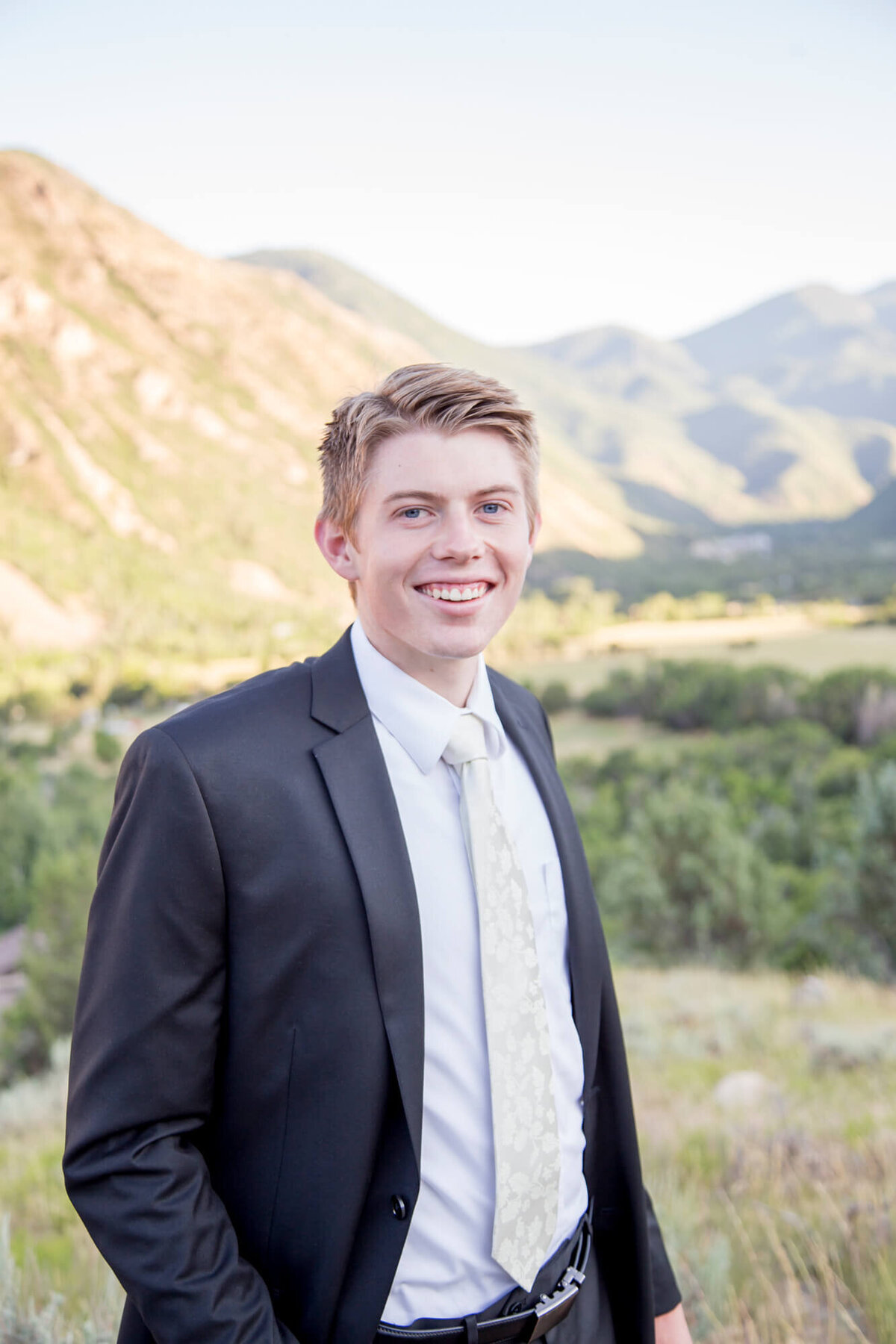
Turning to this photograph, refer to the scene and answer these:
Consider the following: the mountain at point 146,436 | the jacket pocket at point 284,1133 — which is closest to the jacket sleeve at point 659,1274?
the jacket pocket at point 284,1133

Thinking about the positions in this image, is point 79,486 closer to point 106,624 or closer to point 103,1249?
point 106,624

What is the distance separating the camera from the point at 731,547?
449 ft

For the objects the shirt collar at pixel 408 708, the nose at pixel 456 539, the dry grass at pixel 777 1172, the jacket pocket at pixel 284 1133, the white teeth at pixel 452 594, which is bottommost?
the dry grass at pixel 777 1172

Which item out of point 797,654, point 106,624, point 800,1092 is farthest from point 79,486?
point 800,1092

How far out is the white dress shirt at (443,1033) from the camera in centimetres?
131

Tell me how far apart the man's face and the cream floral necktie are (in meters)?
0.25

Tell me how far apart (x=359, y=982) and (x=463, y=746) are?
399mm

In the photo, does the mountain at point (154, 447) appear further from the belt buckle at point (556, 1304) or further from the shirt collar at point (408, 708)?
the belt buckle at point (556, 1304)

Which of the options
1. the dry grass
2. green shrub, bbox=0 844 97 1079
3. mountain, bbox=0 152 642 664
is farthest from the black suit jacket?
mountain, bbox=0 152 642 664

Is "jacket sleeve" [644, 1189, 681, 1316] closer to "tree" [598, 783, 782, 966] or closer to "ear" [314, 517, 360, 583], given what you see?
"ear" [314, 517, 360, 583]

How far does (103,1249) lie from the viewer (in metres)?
1.14

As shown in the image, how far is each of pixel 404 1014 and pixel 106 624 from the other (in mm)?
79089

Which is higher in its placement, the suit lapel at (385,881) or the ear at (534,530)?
the ear at (534,530)

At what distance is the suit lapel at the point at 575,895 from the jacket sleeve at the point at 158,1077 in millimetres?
634
